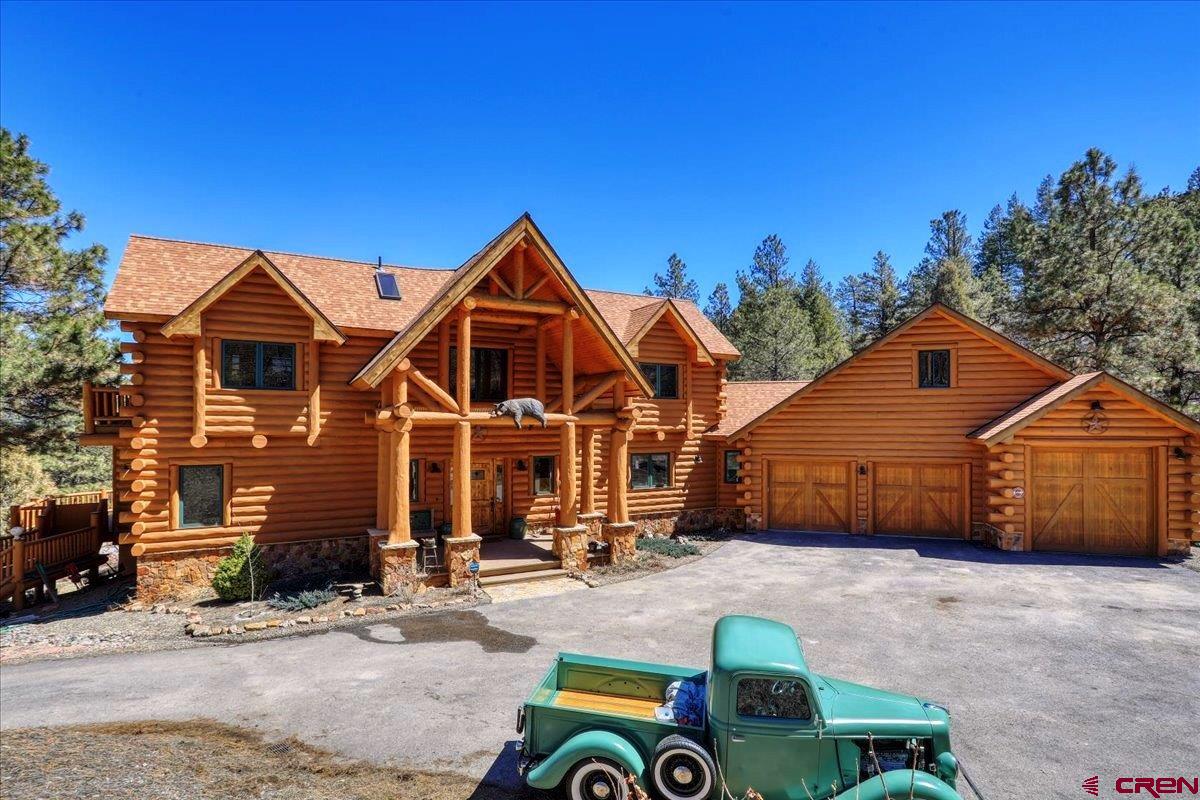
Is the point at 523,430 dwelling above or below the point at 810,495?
above

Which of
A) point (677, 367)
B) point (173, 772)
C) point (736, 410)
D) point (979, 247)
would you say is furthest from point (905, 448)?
point (979, 247)

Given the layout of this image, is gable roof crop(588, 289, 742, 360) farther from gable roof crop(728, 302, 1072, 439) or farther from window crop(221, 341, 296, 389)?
window crop(221, 341, 296, 389)

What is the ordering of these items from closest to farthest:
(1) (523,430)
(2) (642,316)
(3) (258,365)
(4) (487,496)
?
1. (3) (258,365)
2. (1) (523,430)
3. (4) (487,496)
4. (2) (642,316)

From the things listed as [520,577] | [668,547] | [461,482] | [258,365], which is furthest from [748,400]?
[258,365]

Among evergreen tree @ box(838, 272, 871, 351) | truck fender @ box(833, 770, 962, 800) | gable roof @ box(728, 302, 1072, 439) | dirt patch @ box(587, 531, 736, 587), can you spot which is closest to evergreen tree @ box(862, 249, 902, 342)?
evergreen tree @ box(838, 272, 871, 351)

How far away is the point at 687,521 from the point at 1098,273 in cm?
1866

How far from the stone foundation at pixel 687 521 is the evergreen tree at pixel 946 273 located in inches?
907

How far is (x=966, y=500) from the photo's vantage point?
1905cm

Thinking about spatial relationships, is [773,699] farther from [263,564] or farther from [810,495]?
[810,495]

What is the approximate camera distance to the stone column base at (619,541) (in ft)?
54.2

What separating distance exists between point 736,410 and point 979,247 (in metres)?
47.6

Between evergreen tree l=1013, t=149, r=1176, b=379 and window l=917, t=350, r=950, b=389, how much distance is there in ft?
26.7

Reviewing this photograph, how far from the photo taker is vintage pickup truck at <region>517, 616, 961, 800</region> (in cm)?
528

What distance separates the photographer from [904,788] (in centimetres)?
502
